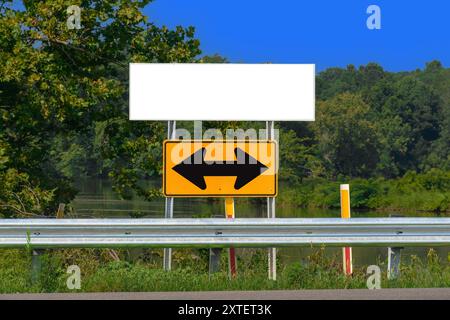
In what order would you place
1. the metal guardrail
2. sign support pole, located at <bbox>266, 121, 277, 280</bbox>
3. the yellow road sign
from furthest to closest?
the yellow road sign
sign support pole, located at <bbox>266, 121, 277, 280</bbox>
the metal guardrail

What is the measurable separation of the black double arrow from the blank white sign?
2.45 ft

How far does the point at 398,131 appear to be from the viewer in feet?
360

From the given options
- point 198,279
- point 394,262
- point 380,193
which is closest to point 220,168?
point 198,279

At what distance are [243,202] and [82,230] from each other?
63.5m

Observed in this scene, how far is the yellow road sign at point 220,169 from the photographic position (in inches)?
520

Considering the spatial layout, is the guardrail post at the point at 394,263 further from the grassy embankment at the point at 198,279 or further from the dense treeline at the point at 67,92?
the dense treeline at the point at 67,92

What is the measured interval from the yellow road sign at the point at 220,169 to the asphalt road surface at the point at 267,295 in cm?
345

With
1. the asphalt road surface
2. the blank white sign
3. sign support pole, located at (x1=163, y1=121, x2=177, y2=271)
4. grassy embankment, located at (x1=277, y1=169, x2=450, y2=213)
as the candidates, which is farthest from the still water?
grassy embankment, located at (x1=277, y1=169, x2=450, y2=213)

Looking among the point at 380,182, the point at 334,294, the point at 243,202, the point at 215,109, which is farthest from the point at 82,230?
the point at 380,182

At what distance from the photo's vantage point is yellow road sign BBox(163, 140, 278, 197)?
43.3ft

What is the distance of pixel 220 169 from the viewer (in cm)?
1337

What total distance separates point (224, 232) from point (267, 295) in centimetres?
134

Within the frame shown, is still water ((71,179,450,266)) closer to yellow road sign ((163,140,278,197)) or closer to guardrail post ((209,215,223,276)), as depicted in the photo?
yellow road sign ((163,140,278,197))

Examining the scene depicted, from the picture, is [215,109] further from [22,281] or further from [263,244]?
[22,281]
